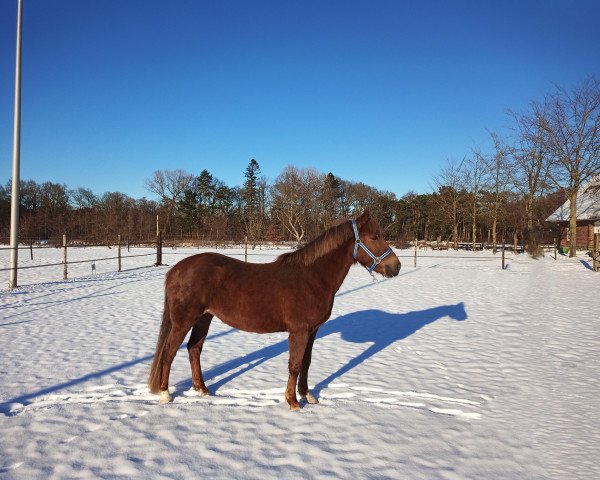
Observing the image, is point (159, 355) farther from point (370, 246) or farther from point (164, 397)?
point (370, 246)

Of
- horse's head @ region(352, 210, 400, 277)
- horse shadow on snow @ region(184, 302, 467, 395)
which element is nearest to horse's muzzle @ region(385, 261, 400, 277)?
horse's head @ region(352, 210, 400, 277)

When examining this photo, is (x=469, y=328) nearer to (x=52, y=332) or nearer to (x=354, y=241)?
(x=354, y=241)

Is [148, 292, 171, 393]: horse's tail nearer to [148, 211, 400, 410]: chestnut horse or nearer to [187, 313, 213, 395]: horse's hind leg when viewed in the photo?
[148, 211, 400, 410]: chestnut horse

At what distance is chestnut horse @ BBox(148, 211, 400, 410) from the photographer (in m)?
3.43

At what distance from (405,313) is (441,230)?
46446 millimetres

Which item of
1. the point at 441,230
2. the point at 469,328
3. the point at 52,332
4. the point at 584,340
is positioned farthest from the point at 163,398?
the point at 441,230

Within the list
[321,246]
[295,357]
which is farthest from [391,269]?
[295,357]

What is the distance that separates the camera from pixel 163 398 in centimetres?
350

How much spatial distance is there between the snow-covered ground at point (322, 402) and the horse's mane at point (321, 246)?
137 centimetres

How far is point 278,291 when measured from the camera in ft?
11.3

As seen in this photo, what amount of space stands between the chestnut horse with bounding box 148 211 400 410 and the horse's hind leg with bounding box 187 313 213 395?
0.10 metres

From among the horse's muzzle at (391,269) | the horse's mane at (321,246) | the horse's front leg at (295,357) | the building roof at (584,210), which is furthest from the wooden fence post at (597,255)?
the horse's front leg at (295,357)

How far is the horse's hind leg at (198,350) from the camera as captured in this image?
375cm

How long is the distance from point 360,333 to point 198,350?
3385mm
